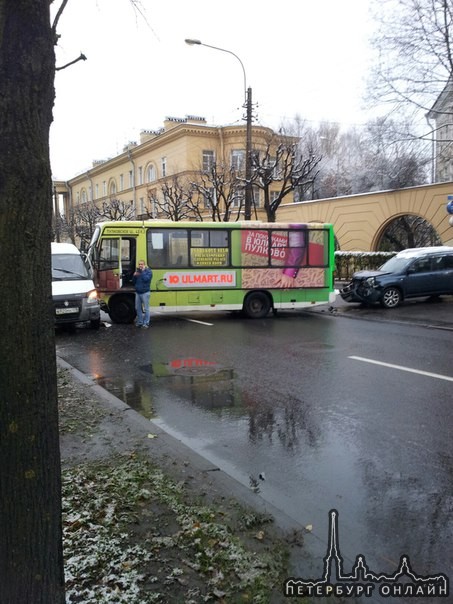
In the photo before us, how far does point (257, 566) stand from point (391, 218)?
2545 cm

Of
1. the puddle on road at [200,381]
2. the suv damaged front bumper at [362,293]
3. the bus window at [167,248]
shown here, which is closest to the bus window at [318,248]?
the suv damaged front bumper at [362,293]

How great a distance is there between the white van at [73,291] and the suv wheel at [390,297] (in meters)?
9.33

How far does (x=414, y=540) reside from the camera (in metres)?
3.39

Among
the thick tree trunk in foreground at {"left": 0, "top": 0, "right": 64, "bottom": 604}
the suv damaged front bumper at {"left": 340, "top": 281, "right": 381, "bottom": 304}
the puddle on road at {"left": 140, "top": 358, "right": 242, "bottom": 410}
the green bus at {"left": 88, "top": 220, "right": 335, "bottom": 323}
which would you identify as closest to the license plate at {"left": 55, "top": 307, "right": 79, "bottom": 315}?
the green bus at {"left": 88, "top": 220, "right": 335, "bottom": 323}

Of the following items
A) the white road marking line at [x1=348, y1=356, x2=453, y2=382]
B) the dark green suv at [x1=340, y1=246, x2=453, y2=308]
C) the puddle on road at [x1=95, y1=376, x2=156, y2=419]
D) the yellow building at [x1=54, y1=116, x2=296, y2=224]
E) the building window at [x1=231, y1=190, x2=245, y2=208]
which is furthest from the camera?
the yellow building at [x1=54, y1=116, x2=296, y2=224]

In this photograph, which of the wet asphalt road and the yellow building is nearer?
the wet asphalt road

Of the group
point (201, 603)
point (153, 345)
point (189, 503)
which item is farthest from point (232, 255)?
point (201, 603)

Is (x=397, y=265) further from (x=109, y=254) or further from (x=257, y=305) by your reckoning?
(x=109, y=254)

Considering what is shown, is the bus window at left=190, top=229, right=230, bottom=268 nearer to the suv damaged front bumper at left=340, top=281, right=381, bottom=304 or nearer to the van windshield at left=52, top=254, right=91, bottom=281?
the van windshield at left=52, top=254, right=91, bottom=281

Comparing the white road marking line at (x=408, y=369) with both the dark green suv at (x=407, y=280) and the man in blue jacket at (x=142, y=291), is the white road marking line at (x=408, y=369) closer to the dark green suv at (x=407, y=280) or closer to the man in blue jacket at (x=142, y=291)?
the man in blue jacket at (x=142, y=291)

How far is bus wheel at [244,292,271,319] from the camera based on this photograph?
50.4 feet

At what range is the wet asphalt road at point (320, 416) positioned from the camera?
364 centimetres

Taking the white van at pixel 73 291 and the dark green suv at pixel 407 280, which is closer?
the white van at pixel 73 291

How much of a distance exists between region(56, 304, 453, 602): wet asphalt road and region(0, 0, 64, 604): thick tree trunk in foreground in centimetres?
152
